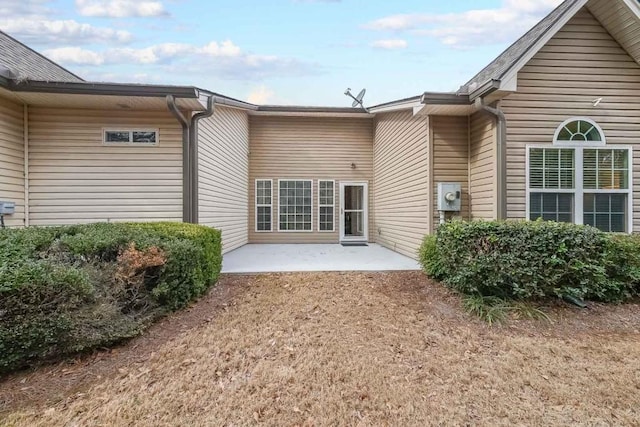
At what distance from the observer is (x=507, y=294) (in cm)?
446

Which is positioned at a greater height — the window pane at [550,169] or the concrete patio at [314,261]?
the window pane at [550,169]

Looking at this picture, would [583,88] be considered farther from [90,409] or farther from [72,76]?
[72,76]

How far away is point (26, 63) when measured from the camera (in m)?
6.20

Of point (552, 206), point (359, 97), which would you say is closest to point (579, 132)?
point (552, 206)

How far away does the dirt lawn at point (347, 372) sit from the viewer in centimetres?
235

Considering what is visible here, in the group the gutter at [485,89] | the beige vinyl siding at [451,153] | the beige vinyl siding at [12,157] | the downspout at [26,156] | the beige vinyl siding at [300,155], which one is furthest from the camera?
the beige vinyl siding at [300,155]

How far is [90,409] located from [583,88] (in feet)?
25.9

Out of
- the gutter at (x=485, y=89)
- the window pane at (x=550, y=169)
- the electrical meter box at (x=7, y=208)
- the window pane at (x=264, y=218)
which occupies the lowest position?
the window pane at (x=264, y=218)

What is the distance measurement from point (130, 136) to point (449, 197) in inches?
241

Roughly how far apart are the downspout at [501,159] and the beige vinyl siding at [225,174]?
17.5 feet

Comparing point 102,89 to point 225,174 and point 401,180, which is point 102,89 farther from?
point 401,180

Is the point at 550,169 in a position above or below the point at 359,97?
below

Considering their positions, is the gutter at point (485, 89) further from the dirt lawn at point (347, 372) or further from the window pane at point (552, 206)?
the dirt lawn at point (347, 372)

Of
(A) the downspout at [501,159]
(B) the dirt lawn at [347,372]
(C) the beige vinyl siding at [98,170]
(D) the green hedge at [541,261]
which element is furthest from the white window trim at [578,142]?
(C) the beige vinyl siding at [98,170]
